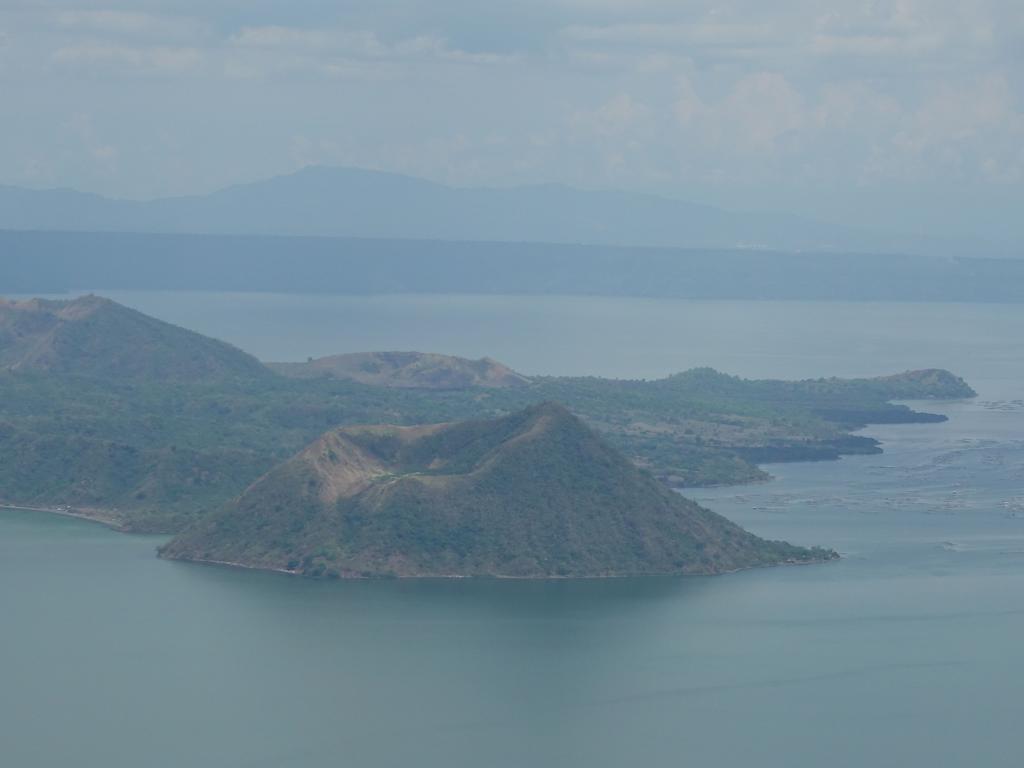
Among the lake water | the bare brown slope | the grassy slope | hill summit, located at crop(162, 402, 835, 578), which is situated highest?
the bare brown slope

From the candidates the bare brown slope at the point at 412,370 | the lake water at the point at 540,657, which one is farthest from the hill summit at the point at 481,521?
the bare brown slope at the point at 412,370

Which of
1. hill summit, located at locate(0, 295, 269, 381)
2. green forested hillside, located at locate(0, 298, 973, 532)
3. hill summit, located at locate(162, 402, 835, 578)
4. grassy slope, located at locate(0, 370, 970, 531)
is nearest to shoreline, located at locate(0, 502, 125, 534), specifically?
green forested hillside, located at locate(0, 298, 973, 532)

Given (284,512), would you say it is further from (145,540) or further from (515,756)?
(515,756)

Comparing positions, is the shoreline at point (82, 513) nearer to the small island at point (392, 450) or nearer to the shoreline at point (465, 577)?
the small island at point (392, 450)

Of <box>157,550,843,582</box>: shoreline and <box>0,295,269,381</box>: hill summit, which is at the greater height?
<box>0,295,269,381</box>: hill summit

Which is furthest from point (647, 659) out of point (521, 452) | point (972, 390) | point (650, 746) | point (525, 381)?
point (972, 390)

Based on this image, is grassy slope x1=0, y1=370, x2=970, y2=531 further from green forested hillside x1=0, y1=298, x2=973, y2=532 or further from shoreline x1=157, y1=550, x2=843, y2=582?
shoreline x1=157, y1=550, x2=843, y2=582
